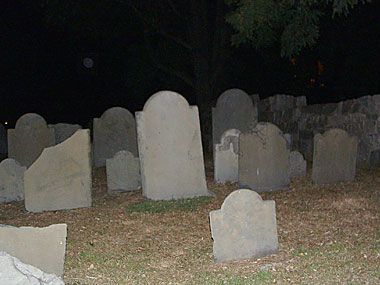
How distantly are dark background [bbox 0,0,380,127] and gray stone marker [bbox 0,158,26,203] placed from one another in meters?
10.4

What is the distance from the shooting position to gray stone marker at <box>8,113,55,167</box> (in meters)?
10.9

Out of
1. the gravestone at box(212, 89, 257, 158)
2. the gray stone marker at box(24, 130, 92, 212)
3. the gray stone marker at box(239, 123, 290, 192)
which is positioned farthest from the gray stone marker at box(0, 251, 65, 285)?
the gravestone at box(212, 89, 257, 158)

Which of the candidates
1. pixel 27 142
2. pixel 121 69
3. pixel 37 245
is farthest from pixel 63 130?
pixel 121 69

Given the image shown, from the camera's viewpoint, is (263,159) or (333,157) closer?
(263,159)

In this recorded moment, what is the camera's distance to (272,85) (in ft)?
73.7

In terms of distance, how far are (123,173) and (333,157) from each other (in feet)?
12.7

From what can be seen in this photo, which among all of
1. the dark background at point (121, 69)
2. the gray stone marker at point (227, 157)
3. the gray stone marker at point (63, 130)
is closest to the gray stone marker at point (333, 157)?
the gray stone marker at point (227, 157)

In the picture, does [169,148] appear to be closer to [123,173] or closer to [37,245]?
[123,173]

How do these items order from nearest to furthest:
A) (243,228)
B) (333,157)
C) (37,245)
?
1. (37,245)
2. (243,228)
3. (333,157)

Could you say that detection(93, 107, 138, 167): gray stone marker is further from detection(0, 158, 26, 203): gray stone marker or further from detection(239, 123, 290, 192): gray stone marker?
detection(239, 123, 290, 192): gray stone marker

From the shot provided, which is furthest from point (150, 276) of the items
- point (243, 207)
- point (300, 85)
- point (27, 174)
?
point (300, 85)

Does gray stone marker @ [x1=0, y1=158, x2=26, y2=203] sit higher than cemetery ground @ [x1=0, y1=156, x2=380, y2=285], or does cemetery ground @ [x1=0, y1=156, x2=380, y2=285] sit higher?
gray stone marker @ [x1=0, y1=158, x2=26, y2=203]

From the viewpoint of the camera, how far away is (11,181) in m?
8.40

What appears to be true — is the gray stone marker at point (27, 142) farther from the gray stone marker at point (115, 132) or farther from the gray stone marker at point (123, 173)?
the gray stone marker at point (123, 173)
